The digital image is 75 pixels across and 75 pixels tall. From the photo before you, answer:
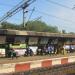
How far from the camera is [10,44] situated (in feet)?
109

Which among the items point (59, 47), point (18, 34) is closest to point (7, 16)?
point (18, 34)

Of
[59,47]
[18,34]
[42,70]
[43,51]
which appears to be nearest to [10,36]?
[18,34]

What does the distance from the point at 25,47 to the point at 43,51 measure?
13.7 feet

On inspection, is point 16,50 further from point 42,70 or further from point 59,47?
point 42,70

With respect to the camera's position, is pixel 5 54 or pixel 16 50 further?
pixel 16 50

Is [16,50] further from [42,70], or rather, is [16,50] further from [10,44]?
[42,70]

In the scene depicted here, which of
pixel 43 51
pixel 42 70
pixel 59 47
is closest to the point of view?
pixel 42 70

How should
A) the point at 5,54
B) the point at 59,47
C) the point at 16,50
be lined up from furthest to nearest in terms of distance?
the point at 59,47
the point at 16,50
the point at 5,54

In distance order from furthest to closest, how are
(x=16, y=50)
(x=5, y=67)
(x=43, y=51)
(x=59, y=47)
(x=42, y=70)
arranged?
1. (x=59, y=47)
2. (x=43, y=51)
3. (x=16, y=50)
4. (x=5, y=67)
5. (x=42, y=70)

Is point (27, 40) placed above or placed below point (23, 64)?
above

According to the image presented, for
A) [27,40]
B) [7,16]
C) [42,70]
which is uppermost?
[7,16]

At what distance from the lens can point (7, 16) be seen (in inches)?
1324

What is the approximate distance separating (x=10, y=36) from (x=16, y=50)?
2497 millimetres

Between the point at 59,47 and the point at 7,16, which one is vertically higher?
the point at 7,16
